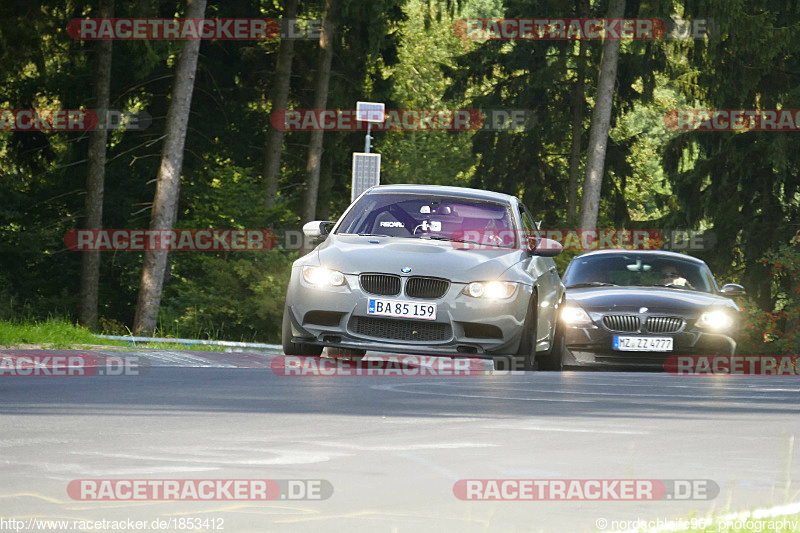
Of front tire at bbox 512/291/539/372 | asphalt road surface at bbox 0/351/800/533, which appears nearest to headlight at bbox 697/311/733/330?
front tire at bbox 512/291/539/372

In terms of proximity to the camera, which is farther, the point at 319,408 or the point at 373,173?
the point at 373,173

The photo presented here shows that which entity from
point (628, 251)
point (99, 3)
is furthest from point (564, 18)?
point (628, 251)

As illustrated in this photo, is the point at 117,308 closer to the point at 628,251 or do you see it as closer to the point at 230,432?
the point at 628,251

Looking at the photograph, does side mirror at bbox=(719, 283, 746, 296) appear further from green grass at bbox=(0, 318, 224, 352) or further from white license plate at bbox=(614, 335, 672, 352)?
green grass at bbox=(0, 318, 224, 352)

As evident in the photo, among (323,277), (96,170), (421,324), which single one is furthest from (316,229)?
(96,170)

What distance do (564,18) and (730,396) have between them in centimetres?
3256

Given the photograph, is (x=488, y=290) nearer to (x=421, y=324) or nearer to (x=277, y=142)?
(x=421, y=324)

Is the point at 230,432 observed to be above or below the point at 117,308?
above

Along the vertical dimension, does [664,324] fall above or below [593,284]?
below

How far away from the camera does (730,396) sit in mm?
12141

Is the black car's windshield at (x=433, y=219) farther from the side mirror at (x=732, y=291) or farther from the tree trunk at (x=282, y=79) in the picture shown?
the tree trunk at (x=282, y=79)

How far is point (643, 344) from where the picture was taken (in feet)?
54.1

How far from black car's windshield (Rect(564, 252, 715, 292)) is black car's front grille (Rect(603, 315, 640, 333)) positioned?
1.33 m

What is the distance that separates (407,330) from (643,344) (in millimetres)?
4434
